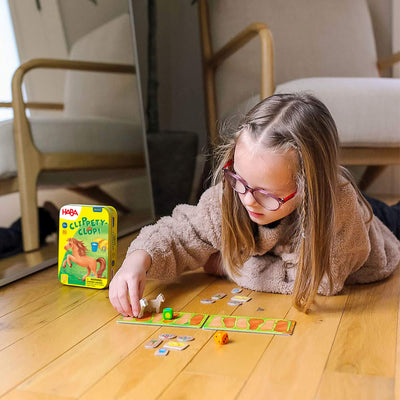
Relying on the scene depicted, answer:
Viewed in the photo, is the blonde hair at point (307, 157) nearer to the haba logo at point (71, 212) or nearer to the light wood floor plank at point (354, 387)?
the light wood floor plank at point (354, 387)

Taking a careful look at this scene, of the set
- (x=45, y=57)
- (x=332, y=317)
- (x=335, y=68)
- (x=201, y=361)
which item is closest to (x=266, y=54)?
(x=45, y=57)

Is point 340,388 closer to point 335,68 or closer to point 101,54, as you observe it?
point 101,54

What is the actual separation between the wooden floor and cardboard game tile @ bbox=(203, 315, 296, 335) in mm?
18

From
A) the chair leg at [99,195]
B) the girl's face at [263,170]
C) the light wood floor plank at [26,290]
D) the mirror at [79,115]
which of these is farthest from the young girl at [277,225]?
the chair leg at [99,195]

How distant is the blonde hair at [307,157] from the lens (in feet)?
3.30

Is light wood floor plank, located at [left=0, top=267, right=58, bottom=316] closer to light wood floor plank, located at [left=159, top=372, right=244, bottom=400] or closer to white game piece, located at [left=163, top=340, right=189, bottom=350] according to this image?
white game piece, located at [left=163, top=340, right=189, bottom=350]

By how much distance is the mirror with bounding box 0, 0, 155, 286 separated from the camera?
1.55 m

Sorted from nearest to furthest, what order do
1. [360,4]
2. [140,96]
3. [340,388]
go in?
[340,388] → [140,96] → [360,4]

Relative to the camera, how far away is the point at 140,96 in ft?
7.05

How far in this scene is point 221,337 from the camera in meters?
0.94

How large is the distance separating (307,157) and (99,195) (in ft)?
3.45

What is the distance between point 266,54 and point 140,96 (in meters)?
0.55

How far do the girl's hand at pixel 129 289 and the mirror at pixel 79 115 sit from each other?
437 millimetres

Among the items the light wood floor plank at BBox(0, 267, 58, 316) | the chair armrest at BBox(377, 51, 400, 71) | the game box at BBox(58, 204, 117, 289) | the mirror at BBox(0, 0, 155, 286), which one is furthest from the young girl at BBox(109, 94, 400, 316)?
the chair armrest at BBox(377, 51, 400, 71)
